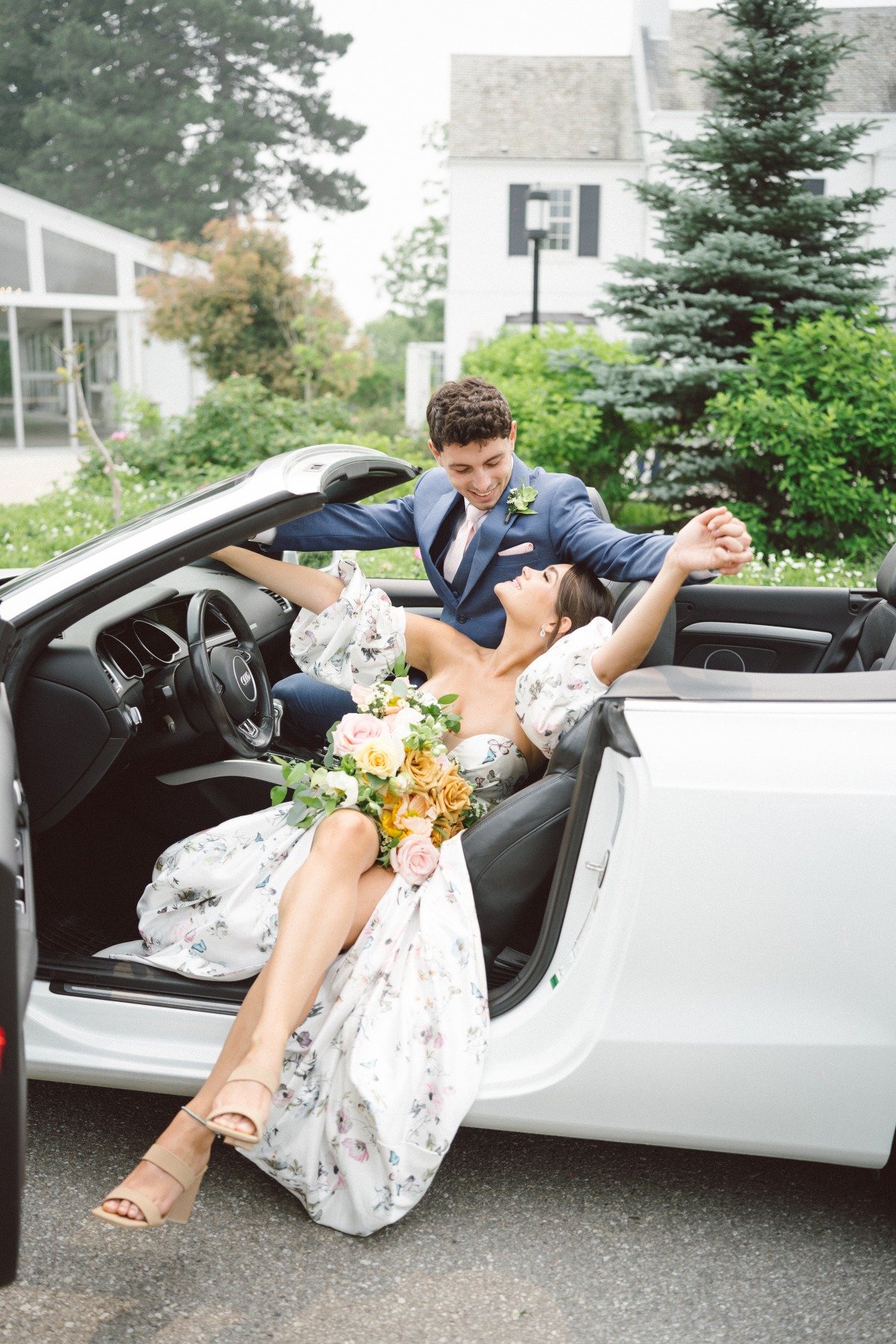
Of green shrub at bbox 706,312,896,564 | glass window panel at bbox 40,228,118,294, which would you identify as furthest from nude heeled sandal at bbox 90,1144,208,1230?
glass window panel at bbox 40,228,118,294

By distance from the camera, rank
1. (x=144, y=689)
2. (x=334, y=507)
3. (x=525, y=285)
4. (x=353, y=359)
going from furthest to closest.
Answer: (x=525, y=285)
(x=353, y=359)
(x=334, y=507)
(x=144, y=689)

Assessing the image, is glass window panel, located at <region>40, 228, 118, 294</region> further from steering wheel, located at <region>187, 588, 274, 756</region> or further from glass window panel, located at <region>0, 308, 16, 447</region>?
steering wheel, located at <region>187, 588, 274, 756</region>

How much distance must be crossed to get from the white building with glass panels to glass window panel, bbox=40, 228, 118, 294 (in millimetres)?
12

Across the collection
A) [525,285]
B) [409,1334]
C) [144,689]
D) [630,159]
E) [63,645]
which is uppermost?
[630,159]

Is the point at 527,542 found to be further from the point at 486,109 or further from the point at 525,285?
the point at 486,109

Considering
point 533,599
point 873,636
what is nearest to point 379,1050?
point 533,599

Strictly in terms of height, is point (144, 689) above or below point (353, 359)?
below

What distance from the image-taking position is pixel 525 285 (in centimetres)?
2006

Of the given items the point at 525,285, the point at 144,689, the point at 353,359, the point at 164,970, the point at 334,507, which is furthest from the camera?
the point at 525,285

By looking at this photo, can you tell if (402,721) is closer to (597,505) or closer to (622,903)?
(622,903)

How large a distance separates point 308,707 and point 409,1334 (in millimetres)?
1966

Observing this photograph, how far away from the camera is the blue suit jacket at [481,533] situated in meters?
2.82

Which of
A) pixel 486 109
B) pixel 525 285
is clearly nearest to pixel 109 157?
pixel 486 109

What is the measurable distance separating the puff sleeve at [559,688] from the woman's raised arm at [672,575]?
39mm
